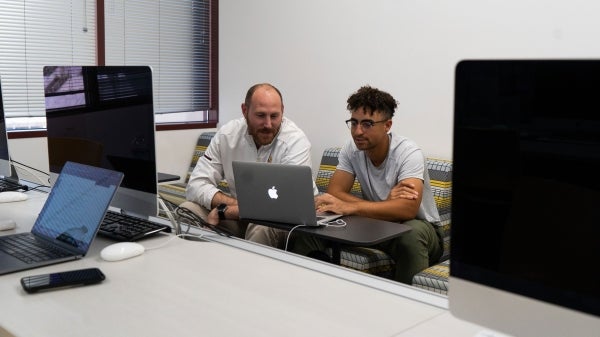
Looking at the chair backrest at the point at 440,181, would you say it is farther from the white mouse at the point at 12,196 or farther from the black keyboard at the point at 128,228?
the white mouse at the point at 12,196

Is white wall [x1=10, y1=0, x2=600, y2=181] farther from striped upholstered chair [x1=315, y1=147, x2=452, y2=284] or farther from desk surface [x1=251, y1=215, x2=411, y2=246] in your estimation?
desk surface [x1=251, y1=215, x2=411, y2=246]

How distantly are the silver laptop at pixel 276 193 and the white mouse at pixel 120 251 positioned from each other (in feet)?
2.57


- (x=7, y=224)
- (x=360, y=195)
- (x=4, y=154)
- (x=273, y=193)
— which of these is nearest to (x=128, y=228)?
(x=7, y=224)

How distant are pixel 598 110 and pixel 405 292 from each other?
28.6 inches

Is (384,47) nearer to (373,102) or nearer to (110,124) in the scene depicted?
(373,102)

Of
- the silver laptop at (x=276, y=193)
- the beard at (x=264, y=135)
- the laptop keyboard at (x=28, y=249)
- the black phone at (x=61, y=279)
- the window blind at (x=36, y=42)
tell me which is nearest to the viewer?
the black phone at (x=61, y=279)

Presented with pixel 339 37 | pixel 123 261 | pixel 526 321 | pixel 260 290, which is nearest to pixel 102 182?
pixel 123 261

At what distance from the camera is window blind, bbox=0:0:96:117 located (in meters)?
4.07

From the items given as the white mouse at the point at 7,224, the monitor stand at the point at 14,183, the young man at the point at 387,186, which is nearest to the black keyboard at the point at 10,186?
the monitor stand at the point at 14,183

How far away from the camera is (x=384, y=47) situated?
12.6 ft

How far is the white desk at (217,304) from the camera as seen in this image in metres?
1.13

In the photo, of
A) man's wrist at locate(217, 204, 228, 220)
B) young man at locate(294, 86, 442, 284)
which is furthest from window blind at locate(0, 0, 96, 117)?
young man at locate(294, 86, 442, 284)

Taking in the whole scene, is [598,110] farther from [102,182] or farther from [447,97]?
[447,97]

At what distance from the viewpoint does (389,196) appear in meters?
2.89
